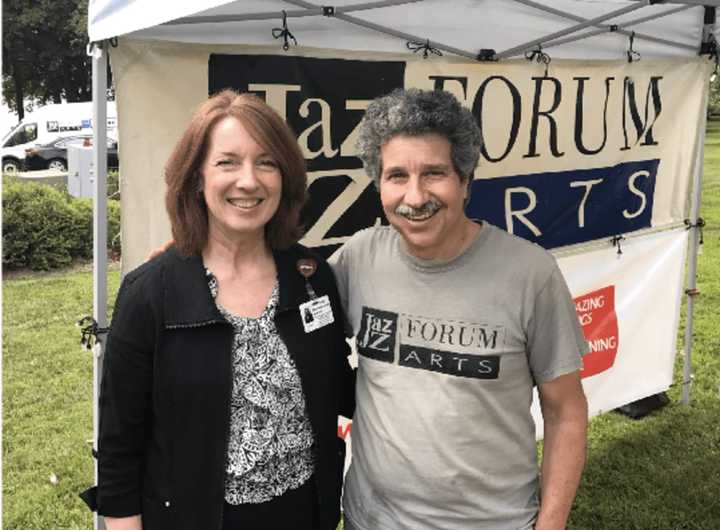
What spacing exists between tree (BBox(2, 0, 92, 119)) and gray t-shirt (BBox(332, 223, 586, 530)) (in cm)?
3159

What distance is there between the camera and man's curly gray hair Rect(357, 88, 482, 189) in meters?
1.61

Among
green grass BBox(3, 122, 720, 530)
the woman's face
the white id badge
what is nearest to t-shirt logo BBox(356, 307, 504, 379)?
the white id badge

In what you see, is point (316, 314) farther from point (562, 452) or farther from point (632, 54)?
point (632, 54)

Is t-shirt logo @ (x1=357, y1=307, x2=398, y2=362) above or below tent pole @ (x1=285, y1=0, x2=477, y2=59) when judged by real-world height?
below

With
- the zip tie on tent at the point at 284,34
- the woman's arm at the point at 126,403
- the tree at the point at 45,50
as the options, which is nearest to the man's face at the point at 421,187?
the woman's arm at the point at 126,403

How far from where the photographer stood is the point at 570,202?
400cm

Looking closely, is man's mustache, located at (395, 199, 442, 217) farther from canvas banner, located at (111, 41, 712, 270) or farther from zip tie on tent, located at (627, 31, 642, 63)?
zip tie on tent, located at (627, 31, 642, 63)

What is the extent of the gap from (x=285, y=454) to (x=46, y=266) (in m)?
7.15

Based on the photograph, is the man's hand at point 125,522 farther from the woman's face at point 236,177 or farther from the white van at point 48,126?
the white van at point 48,126

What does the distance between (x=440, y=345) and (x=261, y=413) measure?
1.36 ft

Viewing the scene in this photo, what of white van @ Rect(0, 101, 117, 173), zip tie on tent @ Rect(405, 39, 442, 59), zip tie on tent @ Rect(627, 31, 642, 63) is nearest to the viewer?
zip tie on tent @ Rect(405, 39, 442, 59)

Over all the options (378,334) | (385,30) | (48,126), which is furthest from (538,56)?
(48,126)

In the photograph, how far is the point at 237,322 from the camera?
1608mm

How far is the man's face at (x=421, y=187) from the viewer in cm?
162
